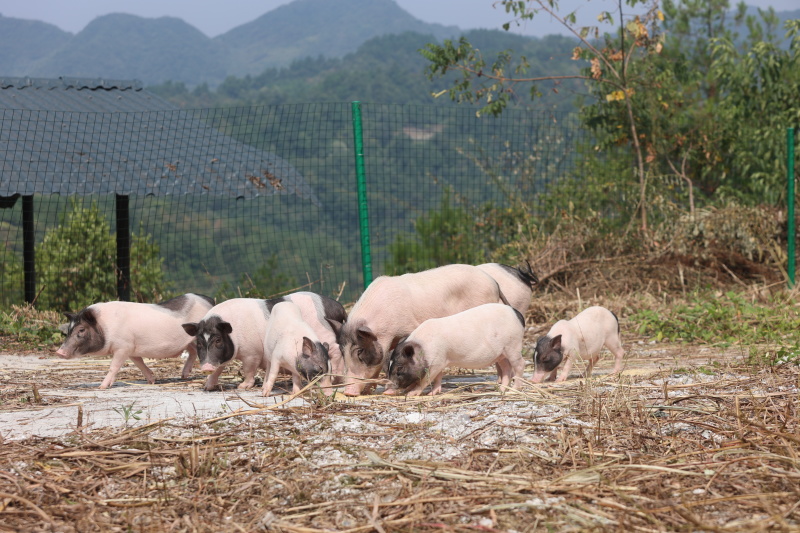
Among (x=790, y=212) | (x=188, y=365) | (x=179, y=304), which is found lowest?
(x=188, y=365)

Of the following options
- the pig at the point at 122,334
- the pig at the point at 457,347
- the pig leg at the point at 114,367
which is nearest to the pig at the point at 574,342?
the pig at the point at 457,347

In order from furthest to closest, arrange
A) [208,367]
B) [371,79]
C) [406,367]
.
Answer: [371,79] → [208,367] → [406,367]

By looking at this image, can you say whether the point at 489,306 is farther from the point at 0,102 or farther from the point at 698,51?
the point at 698,51

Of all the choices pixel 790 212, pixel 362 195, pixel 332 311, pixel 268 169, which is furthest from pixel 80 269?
pixel 790 212

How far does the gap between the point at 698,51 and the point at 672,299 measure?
20.6m

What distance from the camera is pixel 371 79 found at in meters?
82.6

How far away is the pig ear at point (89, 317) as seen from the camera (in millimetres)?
5973

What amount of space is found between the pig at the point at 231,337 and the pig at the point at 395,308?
651mm

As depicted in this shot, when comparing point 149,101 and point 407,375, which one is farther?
point 149,101

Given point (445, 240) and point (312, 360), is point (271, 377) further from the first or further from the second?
point (445, 240)

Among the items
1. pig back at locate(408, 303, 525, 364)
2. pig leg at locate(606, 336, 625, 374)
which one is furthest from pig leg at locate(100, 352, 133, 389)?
pig leg at locate(606, 336, 625, 374)

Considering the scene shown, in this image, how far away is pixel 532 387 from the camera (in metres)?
5.08

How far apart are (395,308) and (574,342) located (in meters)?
1.29

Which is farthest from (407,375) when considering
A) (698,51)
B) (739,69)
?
(698,51)
